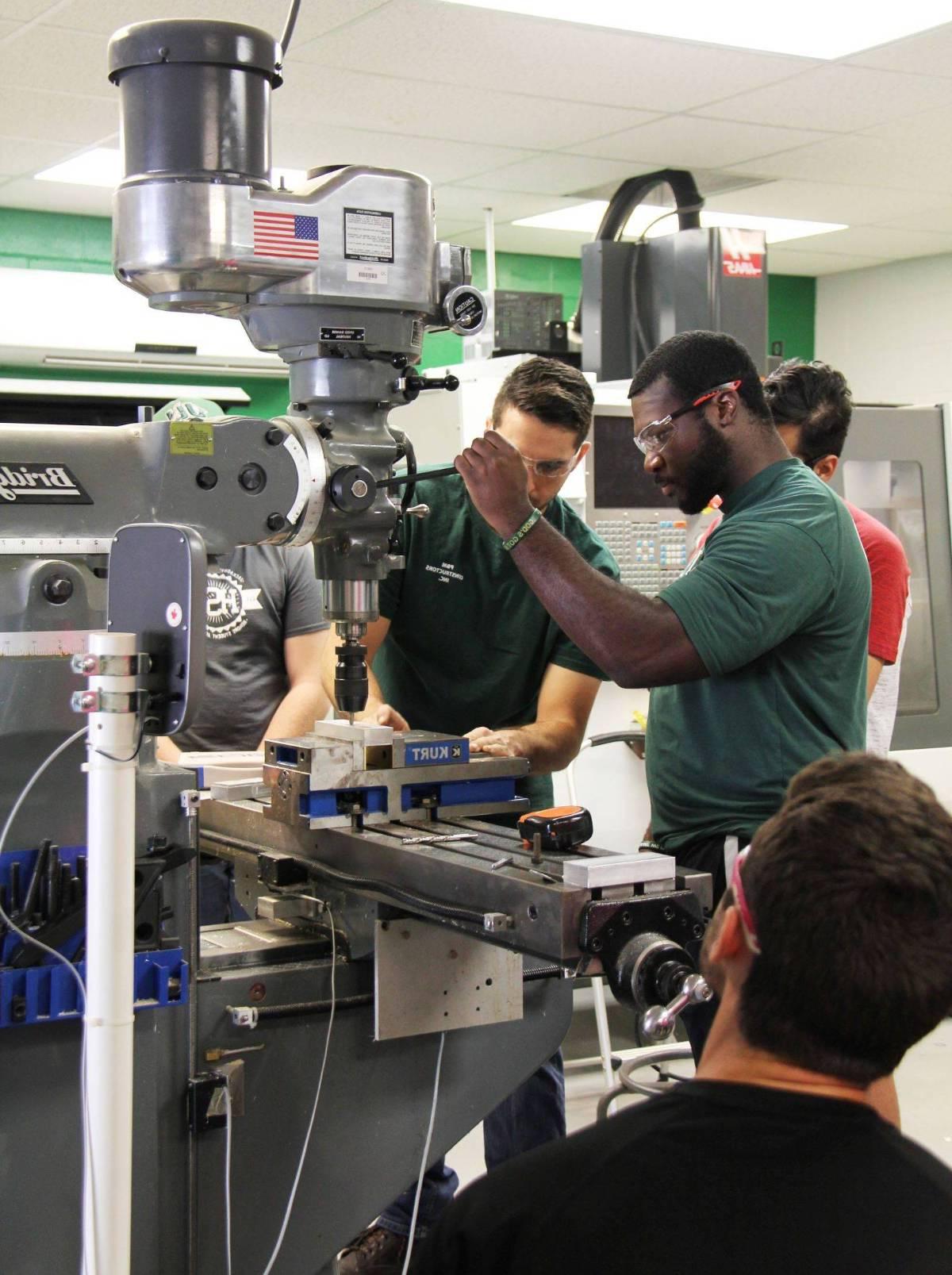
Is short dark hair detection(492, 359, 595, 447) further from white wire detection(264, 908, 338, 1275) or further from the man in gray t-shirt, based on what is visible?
white wire detection(264, 908, 338, 1275)

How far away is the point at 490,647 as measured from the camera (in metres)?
2.40

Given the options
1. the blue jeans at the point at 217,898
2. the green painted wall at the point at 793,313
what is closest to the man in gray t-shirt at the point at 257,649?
the blue jeans at the point at 217,898

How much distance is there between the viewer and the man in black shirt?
91 centimetres

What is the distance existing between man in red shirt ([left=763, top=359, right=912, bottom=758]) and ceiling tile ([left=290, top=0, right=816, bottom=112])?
5.07 feet

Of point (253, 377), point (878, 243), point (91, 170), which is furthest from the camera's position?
point (878, 243)

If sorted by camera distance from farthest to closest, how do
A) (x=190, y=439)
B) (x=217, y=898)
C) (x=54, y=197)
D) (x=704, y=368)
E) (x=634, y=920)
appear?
(x=54, y=197)
(x=217, y=898)
(x=704, y=368)
(x=190, y=439)
(x=634, y=920)

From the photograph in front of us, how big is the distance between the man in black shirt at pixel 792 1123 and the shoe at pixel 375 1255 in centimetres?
148

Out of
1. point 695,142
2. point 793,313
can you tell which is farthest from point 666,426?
point 793,313

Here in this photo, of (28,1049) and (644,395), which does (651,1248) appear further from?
(644,395)

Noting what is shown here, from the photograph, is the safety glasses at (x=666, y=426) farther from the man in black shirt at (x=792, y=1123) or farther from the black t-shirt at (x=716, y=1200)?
the black t-shirt at (x=716, y=1200)

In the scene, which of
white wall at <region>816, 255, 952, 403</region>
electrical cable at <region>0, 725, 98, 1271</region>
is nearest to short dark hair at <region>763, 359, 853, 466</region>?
electrical cable at <region>0, 725, 98, 1271</region>

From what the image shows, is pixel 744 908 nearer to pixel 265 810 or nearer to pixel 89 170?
pixel 265 810

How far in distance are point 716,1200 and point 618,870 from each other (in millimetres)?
580

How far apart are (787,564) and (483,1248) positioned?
1112mm
